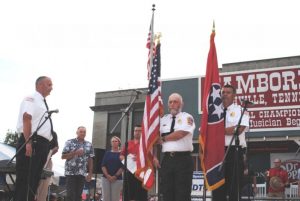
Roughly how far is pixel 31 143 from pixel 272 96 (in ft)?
36.7

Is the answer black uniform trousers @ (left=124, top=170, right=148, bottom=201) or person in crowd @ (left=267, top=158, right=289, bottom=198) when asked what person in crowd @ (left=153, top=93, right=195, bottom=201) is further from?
person in crowd @ (left=267, top=158, right=289, bottom=198)

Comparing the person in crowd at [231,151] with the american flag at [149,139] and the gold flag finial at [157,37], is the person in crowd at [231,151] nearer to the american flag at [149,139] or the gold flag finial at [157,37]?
the american flag at [149,139]

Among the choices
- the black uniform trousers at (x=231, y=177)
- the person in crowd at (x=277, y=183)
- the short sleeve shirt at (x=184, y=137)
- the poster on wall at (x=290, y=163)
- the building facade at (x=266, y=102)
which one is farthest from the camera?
the building facade at (x=266, y=102)

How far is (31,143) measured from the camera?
5.24m

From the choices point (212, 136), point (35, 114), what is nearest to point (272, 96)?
point (212, 136)

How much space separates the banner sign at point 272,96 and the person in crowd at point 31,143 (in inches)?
383

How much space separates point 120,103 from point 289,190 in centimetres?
1452

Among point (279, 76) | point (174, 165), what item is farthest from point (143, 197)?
point (279, 76)

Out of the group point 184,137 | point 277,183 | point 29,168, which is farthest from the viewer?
point 277,183

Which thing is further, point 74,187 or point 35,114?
point 74,187

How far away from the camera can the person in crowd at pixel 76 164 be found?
7.51 m

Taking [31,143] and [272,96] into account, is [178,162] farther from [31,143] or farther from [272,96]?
[272,96]

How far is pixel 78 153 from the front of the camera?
24.9 feet

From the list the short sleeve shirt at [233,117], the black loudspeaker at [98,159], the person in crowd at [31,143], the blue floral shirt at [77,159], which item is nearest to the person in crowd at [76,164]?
the blue floral shirt at [77,159]
